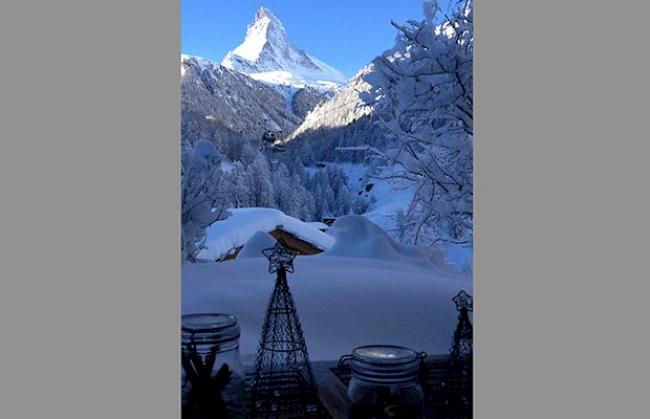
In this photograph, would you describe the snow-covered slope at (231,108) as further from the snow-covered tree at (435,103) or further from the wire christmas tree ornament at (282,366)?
the wire christmas tree ornament at (282,366)

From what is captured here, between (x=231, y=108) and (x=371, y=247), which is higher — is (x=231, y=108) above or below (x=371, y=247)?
above

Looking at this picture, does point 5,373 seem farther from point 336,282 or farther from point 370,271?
point 370,271

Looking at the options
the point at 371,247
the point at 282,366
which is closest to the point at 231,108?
the point at 371,247

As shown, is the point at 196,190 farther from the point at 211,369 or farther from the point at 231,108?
the point at 231,108

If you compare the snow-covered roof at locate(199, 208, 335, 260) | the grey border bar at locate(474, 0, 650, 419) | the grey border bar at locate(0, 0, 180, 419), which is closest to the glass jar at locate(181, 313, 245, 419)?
the grey border bar at locate(0, 0, 180, 419)

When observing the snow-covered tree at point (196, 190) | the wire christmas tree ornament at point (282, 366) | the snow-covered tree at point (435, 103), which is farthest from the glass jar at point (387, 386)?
the snow-covered tree at point (196, 190)

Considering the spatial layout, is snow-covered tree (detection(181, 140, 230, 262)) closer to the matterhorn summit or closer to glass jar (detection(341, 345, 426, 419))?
the matterhorn summit

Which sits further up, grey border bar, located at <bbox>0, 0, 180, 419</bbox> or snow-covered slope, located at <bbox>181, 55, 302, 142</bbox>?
snow-covered slope, located at <bbox>181, 55, 302, 142</bbox>
